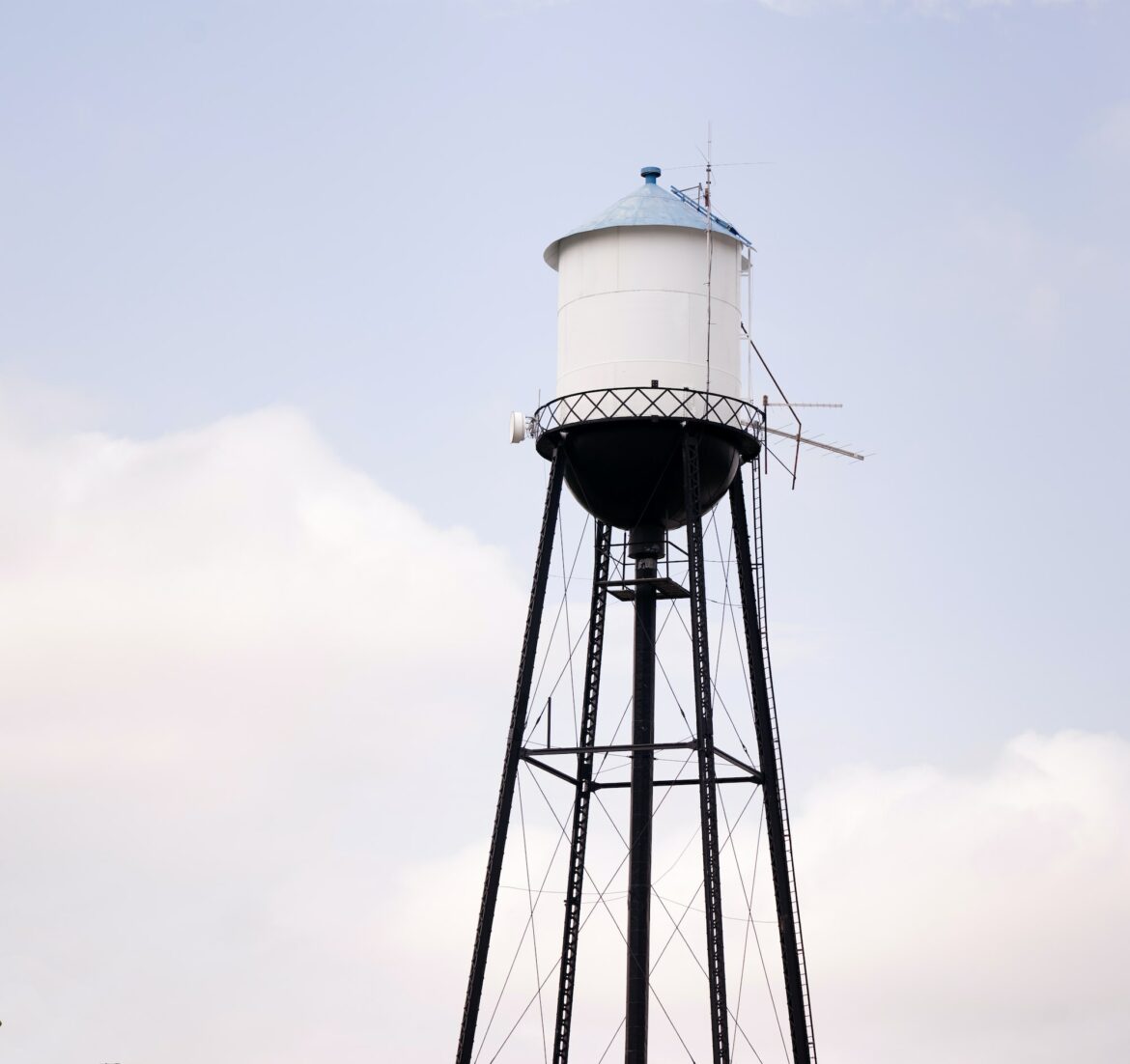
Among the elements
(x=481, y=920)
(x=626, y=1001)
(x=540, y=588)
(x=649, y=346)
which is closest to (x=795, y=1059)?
(x=626, y=1001)

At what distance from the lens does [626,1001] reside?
3406cm

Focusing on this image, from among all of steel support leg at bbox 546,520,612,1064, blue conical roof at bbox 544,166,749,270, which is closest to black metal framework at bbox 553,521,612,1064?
steel support leg at bbox 546,520,612,1064

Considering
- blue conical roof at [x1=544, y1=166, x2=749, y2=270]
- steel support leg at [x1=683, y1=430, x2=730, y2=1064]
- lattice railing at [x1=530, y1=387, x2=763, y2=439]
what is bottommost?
steel support leg at [x1=683, y1=430, x2=730, y2=1064]

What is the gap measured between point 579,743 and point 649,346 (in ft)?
21.4

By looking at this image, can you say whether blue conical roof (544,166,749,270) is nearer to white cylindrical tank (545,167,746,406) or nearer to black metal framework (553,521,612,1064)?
white cylindrical tank (545,167,746,406)

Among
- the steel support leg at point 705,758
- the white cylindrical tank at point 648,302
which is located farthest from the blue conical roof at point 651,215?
the steel support leg at point 705,758

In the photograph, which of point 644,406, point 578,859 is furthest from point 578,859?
point 644,406

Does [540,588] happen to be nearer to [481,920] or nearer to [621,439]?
[621,439]

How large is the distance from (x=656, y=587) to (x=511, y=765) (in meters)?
4.01

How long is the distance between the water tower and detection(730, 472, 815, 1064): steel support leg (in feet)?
0.07

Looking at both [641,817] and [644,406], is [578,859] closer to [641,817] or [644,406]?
[641,817]

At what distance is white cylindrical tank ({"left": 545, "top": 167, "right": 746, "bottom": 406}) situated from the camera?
34188 mm

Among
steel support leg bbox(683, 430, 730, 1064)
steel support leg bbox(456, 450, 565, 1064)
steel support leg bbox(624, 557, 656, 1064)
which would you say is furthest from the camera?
steel support leg bbox(624, 557, 656, 1064)

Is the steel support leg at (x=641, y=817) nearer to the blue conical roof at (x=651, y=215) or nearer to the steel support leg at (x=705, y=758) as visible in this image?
the steel support leg at (x=705, y=758)
